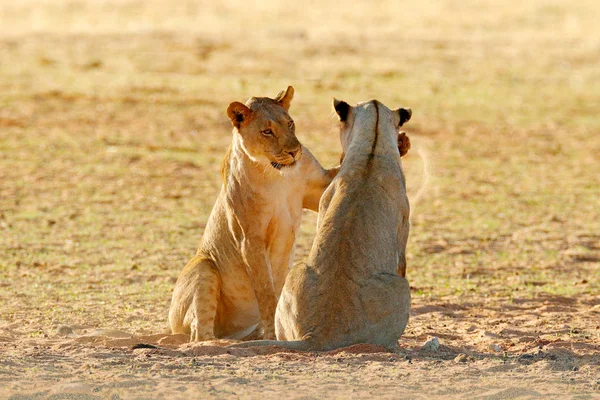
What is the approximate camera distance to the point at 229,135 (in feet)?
56.1

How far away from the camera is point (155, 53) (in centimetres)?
2417

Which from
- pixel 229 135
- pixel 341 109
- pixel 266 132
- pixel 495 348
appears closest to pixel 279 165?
pixel 266 132

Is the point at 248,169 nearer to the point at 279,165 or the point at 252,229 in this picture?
the point at 279,165

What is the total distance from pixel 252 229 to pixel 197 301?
1.95 feet

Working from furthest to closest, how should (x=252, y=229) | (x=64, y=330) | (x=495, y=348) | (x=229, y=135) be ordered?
(x=229, y=135), (x=64, y=330), (x=252, y=229), (x=495, y=348)

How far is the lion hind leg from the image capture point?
24.0ft

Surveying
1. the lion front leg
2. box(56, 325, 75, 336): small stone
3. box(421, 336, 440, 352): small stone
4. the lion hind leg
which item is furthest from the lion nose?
box(56, 325, 75, 336): small stone

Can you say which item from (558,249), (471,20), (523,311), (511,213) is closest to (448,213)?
(511,213)

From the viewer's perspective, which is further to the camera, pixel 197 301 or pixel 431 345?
pixel 197 301

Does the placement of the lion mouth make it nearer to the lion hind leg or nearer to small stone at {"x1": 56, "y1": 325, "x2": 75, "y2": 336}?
the lion hind leg

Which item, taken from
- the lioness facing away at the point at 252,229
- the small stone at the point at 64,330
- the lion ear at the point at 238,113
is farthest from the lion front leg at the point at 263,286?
the small stone at the point at 64,330

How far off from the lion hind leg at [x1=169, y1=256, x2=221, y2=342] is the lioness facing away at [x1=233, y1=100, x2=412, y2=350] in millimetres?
660

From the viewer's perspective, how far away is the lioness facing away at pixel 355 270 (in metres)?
6.42

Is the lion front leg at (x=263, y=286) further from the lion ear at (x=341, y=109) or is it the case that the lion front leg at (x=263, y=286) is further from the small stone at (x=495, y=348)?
the small stone at (x=495, y=348)
